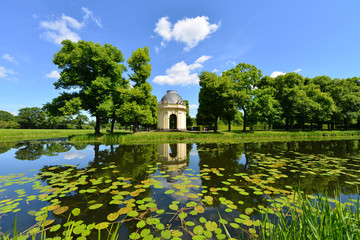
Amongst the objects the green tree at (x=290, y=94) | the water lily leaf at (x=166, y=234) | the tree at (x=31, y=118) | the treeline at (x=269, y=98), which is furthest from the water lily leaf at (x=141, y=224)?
the tree at (x=31, y=118)

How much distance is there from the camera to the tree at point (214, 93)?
22.7m

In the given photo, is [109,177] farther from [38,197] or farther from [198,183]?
[198,183]

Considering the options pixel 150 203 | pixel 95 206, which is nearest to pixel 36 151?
pixel 95 206

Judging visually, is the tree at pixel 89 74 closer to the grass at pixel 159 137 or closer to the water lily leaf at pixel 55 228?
the grass at pixel 159 137

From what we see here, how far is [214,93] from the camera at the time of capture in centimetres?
2308

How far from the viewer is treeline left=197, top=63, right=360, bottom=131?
76.2ft

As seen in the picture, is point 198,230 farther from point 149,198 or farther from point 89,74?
point 89,74

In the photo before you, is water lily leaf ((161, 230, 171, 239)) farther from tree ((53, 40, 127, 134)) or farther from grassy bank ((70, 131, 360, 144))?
tree ((53, 40, 127, 134))

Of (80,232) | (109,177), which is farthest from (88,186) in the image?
(80,232)

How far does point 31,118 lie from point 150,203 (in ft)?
261

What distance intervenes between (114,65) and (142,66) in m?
3.96

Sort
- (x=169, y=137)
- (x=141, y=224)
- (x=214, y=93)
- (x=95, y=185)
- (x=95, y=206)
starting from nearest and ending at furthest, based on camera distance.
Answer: (x=141, y=224) < (x=95, y=206) < (x=95, y=185) < (x=169, y=137) < (x=214, y=93)

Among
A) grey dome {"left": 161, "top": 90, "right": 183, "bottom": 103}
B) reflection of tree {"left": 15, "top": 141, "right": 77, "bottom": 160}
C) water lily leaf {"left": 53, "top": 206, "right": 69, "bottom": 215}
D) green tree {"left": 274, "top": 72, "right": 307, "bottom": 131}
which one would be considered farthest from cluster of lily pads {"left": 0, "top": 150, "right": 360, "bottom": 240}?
grey dome {"left": 161, "top": 90, "right": 183, "bottom": 103}

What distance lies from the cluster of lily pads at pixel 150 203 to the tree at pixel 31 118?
71243mm
